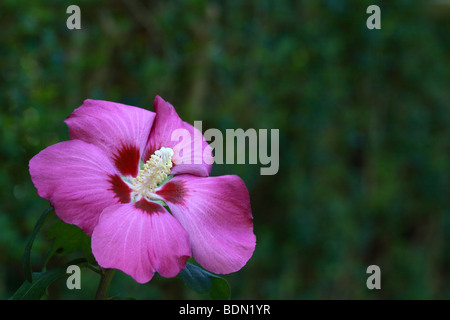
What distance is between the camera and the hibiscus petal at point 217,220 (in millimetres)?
545

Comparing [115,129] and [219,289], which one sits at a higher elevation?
[115,129]

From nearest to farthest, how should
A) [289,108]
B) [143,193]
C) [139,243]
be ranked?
[139,243], [143,193], [289,108]

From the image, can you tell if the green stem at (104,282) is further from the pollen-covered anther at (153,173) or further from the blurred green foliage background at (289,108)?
the blurred green foliage background at (289,108)

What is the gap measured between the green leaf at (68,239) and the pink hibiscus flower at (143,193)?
0.31 feet

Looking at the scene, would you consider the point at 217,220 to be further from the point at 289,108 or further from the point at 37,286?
the point at 289,108

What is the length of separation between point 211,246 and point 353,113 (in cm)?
245

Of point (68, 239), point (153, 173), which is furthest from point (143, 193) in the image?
point (68, 239)

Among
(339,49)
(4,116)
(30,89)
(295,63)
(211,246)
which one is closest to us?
(211,246)

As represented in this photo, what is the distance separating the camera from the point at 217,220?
561mm

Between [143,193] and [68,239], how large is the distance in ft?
0.43

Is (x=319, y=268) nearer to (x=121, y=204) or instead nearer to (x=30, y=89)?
(x=30, y=89)

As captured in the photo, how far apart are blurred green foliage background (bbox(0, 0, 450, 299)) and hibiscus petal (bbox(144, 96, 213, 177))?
2.38 ft

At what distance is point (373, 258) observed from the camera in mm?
3055
